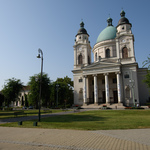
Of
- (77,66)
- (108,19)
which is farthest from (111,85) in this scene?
(108,19)

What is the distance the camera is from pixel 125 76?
149 ft

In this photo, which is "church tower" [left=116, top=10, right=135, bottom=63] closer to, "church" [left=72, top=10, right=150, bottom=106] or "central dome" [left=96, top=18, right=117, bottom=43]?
"church" [left=72, top=10, right=150, bottom=106]

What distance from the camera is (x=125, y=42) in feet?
159

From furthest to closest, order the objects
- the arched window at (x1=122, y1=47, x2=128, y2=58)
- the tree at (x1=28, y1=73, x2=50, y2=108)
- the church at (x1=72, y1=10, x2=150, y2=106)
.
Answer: the tree at (x1=28, y1=73, x2=50, y2=108) → the arched window at (x1=122, y1=47, x2=128, y2=58) → the church at (x1=72, y1=10, x2=150, y2=106)

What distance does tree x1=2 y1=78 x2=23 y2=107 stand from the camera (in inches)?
1816

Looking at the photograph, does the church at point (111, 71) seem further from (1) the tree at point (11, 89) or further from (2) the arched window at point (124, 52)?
(1) the tree at point (11, 89)

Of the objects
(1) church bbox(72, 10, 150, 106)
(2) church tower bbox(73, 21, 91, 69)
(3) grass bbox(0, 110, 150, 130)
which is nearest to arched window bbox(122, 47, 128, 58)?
(1) church bbox(72, 10, 150, 106)

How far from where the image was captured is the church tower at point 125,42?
47.0 meters

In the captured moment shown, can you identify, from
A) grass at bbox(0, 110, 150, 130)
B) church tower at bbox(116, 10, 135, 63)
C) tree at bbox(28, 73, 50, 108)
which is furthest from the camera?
tree at bbox(28, 73, 50, 108)

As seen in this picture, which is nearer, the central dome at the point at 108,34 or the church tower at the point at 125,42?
the church tower at the point at 125,42

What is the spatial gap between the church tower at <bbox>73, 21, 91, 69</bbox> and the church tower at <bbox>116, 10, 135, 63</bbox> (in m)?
11.7

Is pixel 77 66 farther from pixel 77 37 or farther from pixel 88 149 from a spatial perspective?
pixel 88 149

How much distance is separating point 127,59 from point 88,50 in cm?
1608

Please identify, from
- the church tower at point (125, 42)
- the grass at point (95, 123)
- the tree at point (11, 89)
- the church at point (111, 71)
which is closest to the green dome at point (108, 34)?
the church at point (111, 71)
